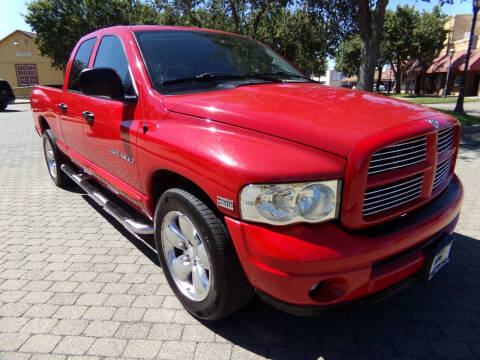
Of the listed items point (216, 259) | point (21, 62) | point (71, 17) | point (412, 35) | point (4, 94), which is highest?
point (71, 17)

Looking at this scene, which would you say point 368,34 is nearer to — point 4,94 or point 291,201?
point 291,201

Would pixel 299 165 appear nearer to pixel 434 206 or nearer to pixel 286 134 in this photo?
pixel 286 134

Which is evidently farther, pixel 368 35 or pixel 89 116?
pixel 368 35

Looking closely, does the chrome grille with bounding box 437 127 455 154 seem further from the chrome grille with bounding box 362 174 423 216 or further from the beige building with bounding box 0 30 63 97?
the beige building with bounding box 0 30 63 97

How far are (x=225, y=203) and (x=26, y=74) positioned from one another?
49077mm

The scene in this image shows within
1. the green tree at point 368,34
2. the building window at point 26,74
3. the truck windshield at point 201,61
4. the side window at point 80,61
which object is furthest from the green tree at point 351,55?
the truck windshield at point 201,61

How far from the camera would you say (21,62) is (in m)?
41.1

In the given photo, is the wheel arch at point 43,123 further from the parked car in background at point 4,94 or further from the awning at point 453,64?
the awning at point 453,64

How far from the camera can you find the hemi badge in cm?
177

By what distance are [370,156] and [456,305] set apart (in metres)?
1.63

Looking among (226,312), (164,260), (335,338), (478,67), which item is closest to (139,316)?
(164,260)

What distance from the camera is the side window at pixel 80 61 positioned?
149 inches

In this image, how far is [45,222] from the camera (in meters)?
4.16

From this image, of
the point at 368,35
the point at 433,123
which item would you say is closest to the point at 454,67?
the point at 368,35
